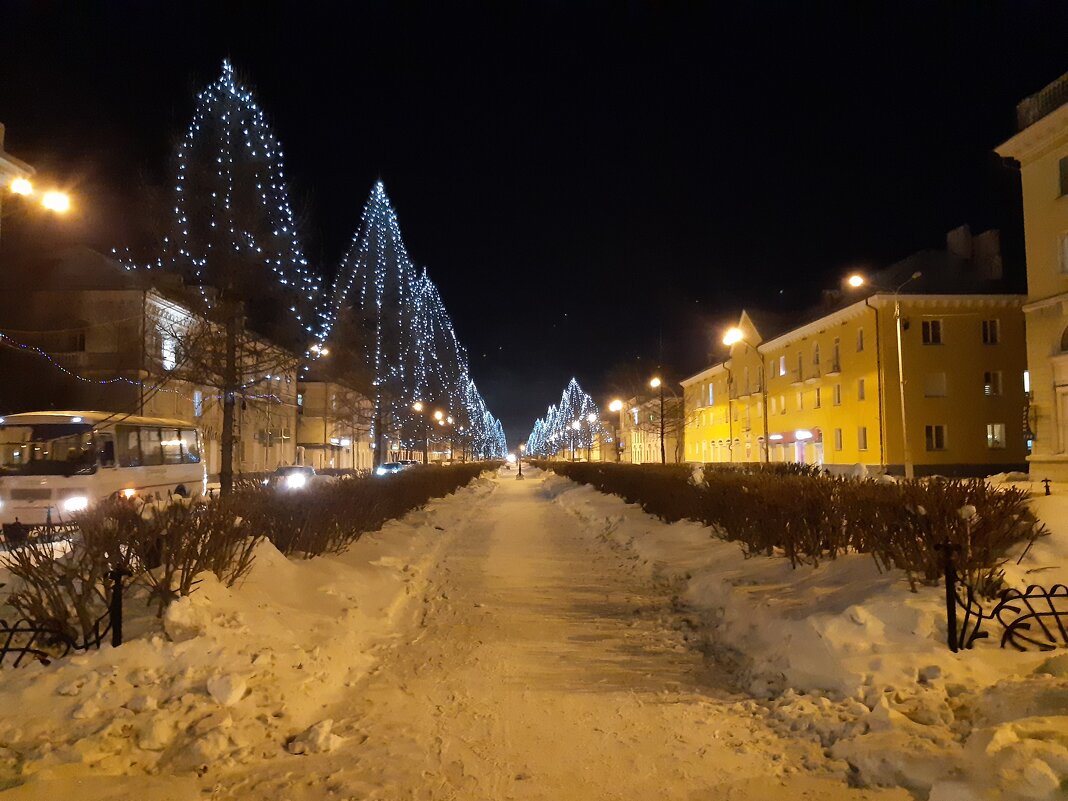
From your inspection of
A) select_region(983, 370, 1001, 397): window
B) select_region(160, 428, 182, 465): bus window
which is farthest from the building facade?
select_region(983, 370, 1001, 397): window

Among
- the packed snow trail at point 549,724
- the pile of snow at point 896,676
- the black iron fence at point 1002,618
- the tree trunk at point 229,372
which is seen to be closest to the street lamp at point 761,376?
the tree trunk at point 229,372

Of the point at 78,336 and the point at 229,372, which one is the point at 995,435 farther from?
the point at 78,336

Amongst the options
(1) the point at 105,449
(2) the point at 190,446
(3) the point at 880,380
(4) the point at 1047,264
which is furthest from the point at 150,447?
(3) the point at 880,380

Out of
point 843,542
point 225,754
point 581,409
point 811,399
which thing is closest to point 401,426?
point 811,399

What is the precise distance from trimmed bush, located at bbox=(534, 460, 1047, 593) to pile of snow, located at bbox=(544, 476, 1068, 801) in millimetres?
285

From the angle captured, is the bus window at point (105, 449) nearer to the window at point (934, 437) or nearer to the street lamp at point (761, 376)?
the street lamp at point (761, 376)

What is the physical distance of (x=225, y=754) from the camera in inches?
192

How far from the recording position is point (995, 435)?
3822 centimetres

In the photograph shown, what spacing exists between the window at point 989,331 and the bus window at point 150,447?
123ft

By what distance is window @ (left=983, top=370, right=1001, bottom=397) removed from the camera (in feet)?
126

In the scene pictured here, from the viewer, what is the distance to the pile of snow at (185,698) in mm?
4625

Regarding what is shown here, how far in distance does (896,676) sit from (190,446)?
1963 centimetres

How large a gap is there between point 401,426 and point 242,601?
1507 inches

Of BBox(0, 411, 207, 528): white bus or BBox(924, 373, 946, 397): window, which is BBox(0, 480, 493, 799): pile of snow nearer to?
BBox(0, 411, 207, 528): white bus
